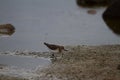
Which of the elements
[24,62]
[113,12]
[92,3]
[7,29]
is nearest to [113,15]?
[113,12]

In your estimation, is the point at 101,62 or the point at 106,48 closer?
the point at 101,62

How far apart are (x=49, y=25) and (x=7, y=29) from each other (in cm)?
241

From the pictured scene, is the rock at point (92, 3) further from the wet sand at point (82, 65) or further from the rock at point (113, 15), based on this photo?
the wet sand at point (82, 65)

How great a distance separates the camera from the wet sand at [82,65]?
1208 centimetres

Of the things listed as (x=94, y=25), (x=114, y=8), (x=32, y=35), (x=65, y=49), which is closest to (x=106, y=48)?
(x=65, y=49)

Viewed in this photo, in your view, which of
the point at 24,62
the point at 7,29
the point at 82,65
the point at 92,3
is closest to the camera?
the point at 82,65

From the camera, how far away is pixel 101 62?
1354cm

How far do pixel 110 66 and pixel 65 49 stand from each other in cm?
297

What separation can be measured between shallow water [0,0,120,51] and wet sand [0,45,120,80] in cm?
151

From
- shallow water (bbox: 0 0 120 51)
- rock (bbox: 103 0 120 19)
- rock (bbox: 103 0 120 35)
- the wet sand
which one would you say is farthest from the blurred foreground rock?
rock (bbox: 103 0 120 19)

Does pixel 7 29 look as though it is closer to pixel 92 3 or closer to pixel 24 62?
pixel 24 62

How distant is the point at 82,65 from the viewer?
43.3ft

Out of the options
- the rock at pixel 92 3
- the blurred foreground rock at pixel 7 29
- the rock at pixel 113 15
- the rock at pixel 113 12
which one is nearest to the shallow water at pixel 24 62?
the blurred foreground rock at pixel 7 29

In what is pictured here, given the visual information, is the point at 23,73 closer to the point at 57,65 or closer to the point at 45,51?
the point at 57,65
